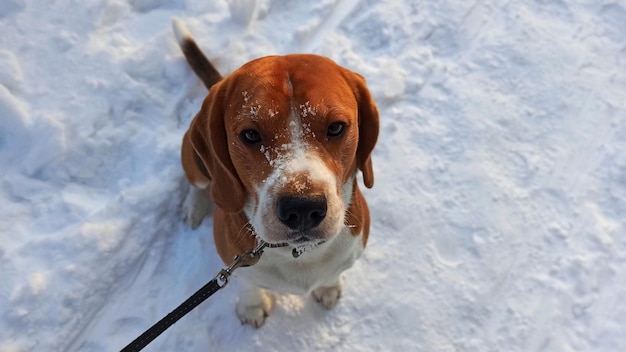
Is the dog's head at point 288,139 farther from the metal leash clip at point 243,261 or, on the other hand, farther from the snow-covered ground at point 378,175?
the snow-covered ground at point 378,175

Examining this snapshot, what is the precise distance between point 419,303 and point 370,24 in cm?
229

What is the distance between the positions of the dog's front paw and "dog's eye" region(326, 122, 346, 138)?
137cm

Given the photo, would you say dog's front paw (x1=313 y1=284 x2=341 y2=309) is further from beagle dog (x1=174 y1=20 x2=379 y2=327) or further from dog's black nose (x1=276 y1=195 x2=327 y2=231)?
dog's black nose (x1=276 y1=195 x2=327 y2=231)

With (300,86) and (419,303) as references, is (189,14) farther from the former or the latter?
(419,303)

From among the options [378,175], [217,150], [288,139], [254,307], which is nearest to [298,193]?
[288,139]

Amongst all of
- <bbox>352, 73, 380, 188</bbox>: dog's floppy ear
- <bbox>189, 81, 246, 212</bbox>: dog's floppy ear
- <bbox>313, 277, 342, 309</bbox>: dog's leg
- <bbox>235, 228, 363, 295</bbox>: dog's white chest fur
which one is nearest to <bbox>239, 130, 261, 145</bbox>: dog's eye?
<bbox>189, 81, 246, 212</bbox>: dog's floppy ear

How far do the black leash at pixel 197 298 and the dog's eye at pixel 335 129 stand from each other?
62 cm

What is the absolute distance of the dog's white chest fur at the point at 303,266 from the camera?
2.73 metres

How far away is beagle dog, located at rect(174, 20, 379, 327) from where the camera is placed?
7.05 feet

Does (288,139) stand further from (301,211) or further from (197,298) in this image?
(197,298)

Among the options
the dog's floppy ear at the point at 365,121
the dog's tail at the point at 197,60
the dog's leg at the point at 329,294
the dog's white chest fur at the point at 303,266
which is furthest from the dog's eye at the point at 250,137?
the dog's tail at the point at 197,60

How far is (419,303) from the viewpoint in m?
3.44

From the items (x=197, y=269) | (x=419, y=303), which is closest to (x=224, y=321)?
(x=197, y=269)

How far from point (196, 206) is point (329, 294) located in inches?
41.6
